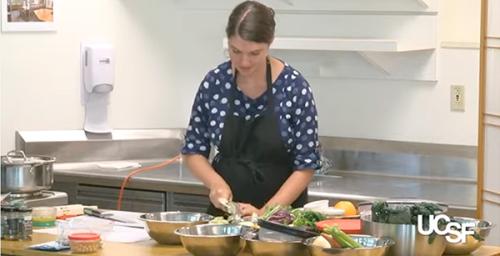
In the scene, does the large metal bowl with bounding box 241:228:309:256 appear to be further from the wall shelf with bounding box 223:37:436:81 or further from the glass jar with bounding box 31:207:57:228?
the wall shelf with bounding box 223:37:436:81

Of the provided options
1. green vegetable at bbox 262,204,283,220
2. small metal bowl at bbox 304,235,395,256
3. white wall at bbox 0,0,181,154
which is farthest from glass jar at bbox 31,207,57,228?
white wall at bbox 0,0,181,154

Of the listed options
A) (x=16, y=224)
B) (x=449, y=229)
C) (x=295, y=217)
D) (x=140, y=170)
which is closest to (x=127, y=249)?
(x=16, y=224)

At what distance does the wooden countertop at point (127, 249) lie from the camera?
3154mm

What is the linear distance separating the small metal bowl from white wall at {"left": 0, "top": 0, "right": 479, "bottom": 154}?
2086 mm

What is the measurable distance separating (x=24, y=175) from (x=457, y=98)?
2079mm

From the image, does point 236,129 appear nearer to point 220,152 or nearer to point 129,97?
point 220,152

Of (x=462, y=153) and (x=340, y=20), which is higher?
(x=340, y=20)

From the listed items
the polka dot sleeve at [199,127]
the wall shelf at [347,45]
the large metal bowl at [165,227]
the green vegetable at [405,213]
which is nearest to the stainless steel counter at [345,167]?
the wall shelf at [347,45]

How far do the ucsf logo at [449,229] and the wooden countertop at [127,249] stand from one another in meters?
0.10

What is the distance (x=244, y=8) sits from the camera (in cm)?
368

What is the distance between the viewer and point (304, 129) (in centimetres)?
380

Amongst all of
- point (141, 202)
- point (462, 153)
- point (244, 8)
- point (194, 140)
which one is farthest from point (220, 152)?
point (462, 153)

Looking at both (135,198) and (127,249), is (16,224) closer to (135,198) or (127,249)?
(127,249)

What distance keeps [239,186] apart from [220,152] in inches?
6.0
